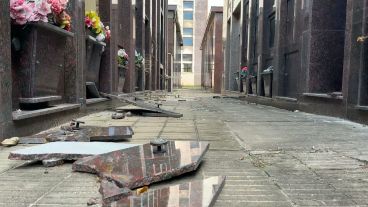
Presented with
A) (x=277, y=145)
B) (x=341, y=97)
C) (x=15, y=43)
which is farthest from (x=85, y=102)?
(x=341, y=97)

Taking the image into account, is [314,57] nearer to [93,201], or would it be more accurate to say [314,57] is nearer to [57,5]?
[57,5]

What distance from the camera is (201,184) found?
193 centimetres

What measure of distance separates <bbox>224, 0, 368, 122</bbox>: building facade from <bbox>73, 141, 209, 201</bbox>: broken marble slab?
11.5ft

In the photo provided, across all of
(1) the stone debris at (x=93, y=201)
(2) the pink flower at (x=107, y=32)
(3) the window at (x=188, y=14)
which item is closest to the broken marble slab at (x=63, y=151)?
(1) the stone debris at (x=93, y=201)

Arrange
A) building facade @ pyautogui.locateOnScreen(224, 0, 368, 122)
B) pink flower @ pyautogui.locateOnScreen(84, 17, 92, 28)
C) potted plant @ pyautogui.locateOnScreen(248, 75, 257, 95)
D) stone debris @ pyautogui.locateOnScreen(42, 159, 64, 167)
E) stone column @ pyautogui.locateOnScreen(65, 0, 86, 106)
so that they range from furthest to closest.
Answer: potted plant @ pyautogui.locateOnScreen(248, 75, 257, 95) < pink flower @ pyautogui.locateOnScreen(84, 17, 92, 28) < building facade @ pyautogui.locateOnScreen(224, 0, 368, 122) < stone column @ pyautogui.locateOnScreen(65, 0, 86, 106) < stone debris @ pyautogui.locateOnScreen(42, 159, 64, 167)

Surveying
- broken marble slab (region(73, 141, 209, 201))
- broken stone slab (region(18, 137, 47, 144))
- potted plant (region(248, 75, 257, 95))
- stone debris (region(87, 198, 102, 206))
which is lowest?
stone debris (region(87, 198, 102, 206))

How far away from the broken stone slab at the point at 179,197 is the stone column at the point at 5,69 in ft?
6.39

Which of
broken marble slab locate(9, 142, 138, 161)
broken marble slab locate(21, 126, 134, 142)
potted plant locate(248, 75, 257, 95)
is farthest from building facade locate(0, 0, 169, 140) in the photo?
potted plant locate(248, 75, 257, 95)

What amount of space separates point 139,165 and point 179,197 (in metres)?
0.62

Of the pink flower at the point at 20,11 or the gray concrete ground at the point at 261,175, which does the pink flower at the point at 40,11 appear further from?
the gray concrete ground at the point at 261,175

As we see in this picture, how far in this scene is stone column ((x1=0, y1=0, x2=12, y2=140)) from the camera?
316 cm

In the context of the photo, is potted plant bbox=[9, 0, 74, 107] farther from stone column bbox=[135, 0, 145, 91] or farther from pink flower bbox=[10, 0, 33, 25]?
stone column bbox=[135, 0, 145, 91]

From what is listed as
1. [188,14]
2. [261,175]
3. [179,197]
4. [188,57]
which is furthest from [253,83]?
[188,14]

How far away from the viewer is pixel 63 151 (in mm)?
2652
